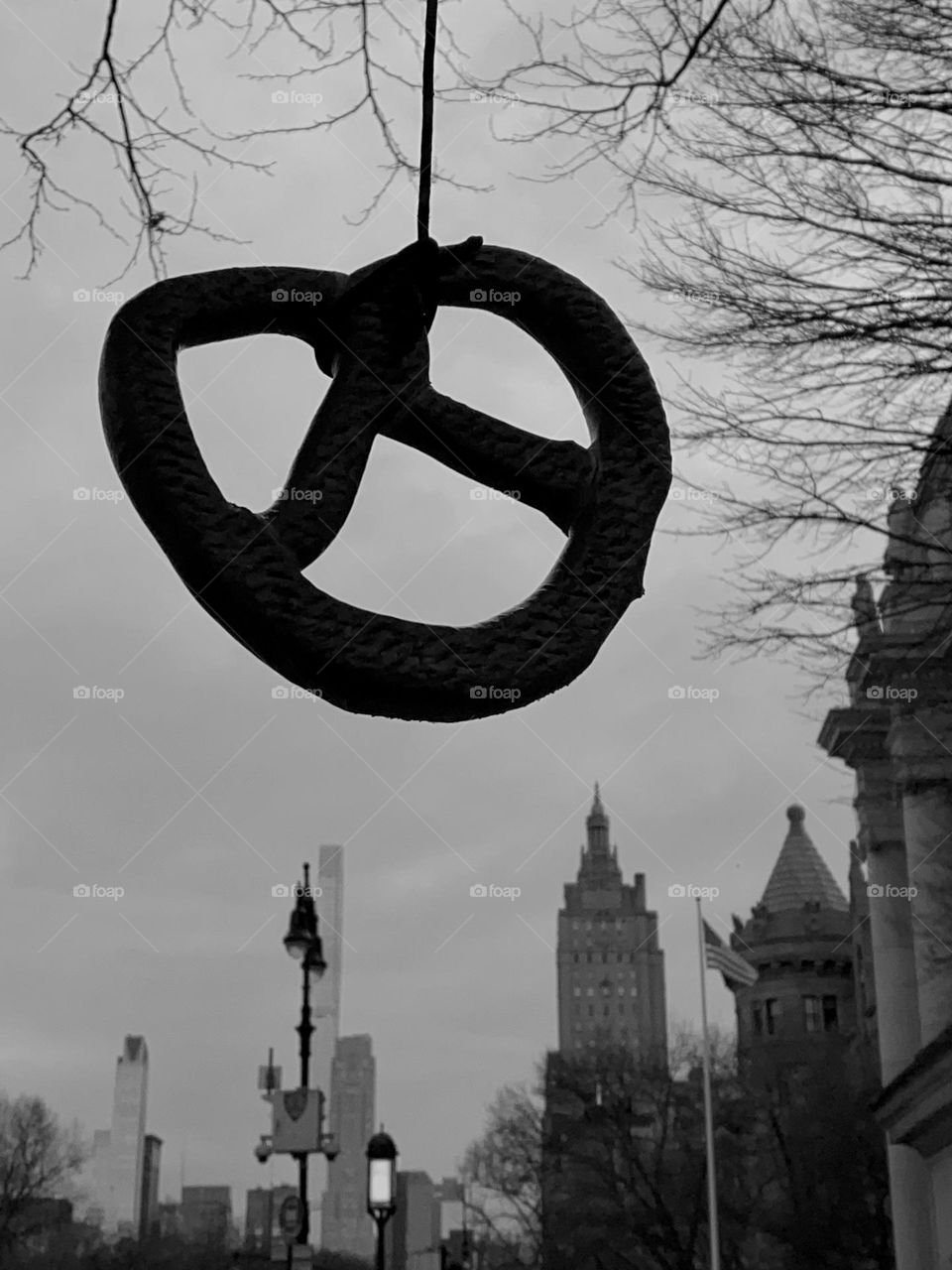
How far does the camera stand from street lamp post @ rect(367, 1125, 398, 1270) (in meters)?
13.9

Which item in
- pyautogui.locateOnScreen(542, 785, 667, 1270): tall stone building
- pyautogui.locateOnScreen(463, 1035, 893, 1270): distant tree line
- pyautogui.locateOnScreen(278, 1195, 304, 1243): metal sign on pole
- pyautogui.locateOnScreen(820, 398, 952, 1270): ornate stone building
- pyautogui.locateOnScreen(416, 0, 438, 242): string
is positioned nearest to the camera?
pyautogui.locateOnScreen(416, 0, 438, 242): string

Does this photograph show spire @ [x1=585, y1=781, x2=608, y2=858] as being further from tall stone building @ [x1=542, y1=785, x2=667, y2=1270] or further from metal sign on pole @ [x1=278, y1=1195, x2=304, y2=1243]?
metal sign on pole @ [x1=278, y1=1195, x2=304, y2=1243]

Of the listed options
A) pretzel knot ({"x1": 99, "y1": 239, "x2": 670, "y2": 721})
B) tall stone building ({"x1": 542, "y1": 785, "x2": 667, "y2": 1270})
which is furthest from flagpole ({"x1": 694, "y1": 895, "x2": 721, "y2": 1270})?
tall stone building ({"x1": 542, "y1": 785, "x2": 667, "y2": 1270})

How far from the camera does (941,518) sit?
1877 centimetres

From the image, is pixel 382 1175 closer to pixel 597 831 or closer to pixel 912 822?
pixel 912 822

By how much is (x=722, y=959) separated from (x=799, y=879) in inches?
2008

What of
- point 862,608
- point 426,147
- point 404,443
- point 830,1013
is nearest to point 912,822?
point 862,608

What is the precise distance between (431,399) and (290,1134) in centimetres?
1292

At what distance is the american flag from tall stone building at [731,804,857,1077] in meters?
42.6

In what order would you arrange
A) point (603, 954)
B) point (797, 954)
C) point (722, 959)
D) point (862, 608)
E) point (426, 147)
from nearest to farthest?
point (426, 147) → point (862, 608) → point (722, 959) → point (797, 954) → point (603, 954)

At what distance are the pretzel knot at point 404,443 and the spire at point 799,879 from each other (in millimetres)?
→ 77335

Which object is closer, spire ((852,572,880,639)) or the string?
the string

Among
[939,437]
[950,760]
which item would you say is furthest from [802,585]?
[950,760]

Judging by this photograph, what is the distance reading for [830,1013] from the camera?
77125 millimetres
